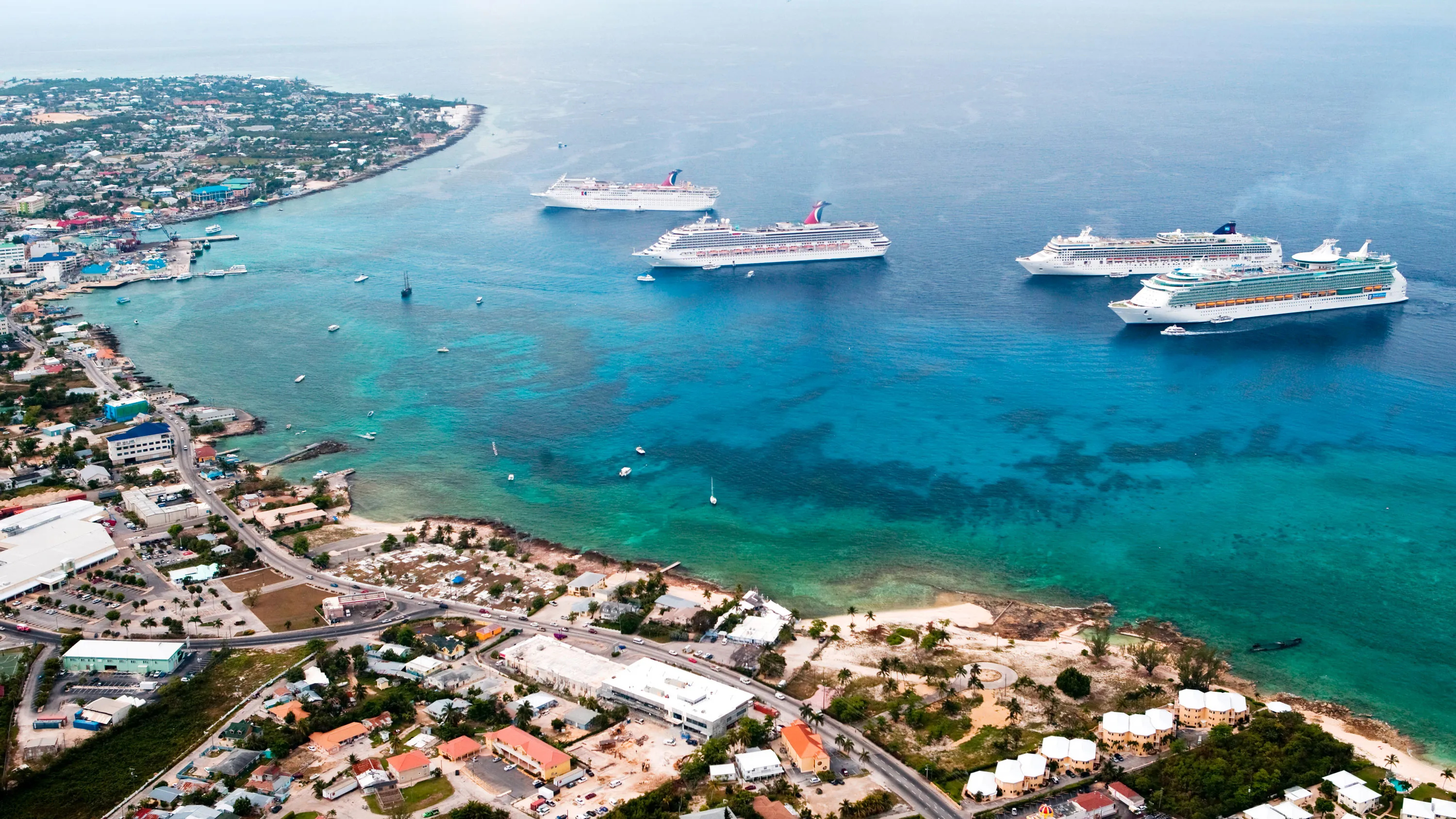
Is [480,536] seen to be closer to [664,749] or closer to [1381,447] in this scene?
[664,749]

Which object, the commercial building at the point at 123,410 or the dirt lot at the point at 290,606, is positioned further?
the commercial building at the point at 123,410

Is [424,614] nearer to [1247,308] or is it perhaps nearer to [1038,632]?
[1038,632]

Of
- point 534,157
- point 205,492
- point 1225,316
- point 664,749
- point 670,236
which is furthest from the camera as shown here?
point 534,157

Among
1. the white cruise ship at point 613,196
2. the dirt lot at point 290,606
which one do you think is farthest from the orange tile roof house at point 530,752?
the white cruise ship at point 613,196

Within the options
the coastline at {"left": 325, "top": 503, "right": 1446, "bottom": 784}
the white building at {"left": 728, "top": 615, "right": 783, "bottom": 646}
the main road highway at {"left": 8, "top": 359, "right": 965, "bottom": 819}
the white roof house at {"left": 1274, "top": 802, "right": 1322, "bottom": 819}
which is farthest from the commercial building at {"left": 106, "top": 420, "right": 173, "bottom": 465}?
the white roof house at {"left": 1274, "top": 802, "right": 1322, "bottom": 819}

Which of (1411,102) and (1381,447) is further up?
(1411,102)

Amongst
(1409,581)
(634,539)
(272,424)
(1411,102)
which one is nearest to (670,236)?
(272,424)

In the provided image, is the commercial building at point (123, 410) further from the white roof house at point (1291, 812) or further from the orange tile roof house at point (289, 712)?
the white roof house at point (1291, 812)
